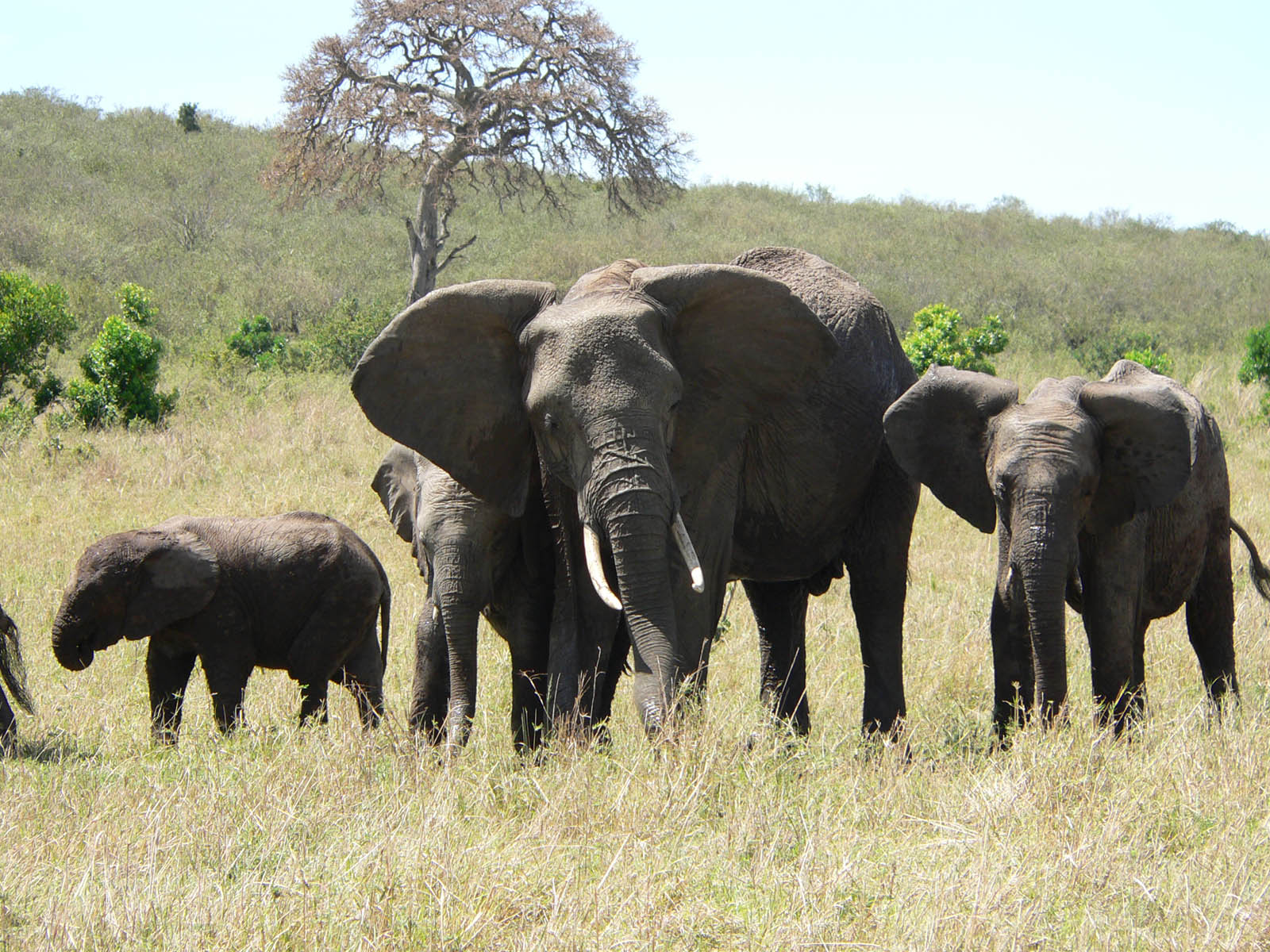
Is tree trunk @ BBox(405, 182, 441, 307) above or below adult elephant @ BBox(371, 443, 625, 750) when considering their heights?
above

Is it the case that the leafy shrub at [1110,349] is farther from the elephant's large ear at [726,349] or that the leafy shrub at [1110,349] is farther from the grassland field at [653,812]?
the elephant's large ear at [726,349]

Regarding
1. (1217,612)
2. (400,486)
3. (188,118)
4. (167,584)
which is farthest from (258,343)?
(188,118)

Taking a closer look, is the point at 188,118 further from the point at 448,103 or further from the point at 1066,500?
the point at 1066,500

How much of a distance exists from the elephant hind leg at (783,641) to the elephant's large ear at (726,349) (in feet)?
5.57

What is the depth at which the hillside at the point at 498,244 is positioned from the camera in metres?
29.9

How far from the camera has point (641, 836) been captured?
4352mm

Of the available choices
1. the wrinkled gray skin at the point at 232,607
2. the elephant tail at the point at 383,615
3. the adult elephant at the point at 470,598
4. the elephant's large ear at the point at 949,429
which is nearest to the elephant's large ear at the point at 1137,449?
the elephant's large ear at the point at 949,429

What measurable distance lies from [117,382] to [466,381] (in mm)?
11710

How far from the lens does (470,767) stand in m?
5.14

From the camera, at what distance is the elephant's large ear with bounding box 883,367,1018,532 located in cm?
598

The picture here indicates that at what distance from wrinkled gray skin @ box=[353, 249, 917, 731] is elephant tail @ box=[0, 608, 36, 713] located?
2.03 meters

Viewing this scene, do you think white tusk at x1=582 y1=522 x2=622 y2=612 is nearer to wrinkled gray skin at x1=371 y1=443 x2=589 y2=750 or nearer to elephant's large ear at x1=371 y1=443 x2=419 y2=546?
wrinkled gray skin at x1=371 y1=443 x2=589 y2=750

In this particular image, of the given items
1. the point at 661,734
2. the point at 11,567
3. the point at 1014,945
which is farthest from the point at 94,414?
the point at 1014,945

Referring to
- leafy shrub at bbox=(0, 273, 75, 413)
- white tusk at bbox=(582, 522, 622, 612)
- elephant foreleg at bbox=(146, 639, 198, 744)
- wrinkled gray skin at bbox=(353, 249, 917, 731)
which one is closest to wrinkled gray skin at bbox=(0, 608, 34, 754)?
elephant foreleg at bbox=(146, 639, 198, 744)
